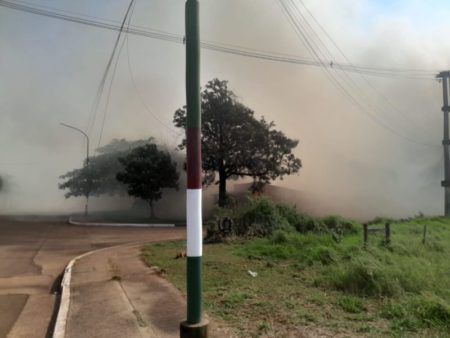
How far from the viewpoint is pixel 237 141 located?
1368 inches

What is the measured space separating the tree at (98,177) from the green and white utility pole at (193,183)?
126 ft

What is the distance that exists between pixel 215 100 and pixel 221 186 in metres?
6.15

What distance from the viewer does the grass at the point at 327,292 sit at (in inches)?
229

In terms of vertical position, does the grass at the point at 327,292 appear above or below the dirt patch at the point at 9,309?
above

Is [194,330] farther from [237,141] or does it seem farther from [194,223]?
[237,141]

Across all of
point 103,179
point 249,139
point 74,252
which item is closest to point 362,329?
point 74,252

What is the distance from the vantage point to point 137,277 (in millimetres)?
10039

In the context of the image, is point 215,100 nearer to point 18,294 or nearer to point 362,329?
point 18,294

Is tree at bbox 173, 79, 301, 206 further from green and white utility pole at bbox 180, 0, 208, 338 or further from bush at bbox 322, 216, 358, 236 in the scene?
green and white utility pole at bbox 180, 0, 208, 338

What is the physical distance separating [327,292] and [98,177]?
122ft

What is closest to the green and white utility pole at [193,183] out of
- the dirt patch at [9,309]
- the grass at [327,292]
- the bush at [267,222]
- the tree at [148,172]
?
the grass at [327,292]

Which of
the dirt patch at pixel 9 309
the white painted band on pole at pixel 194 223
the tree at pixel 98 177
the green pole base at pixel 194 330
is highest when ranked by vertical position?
the tree at pixel 98 177

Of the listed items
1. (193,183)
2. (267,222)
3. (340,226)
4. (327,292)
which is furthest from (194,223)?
(340,226)

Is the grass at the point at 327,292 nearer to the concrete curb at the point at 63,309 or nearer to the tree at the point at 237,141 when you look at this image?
the concrete curb at the point at 63,309
